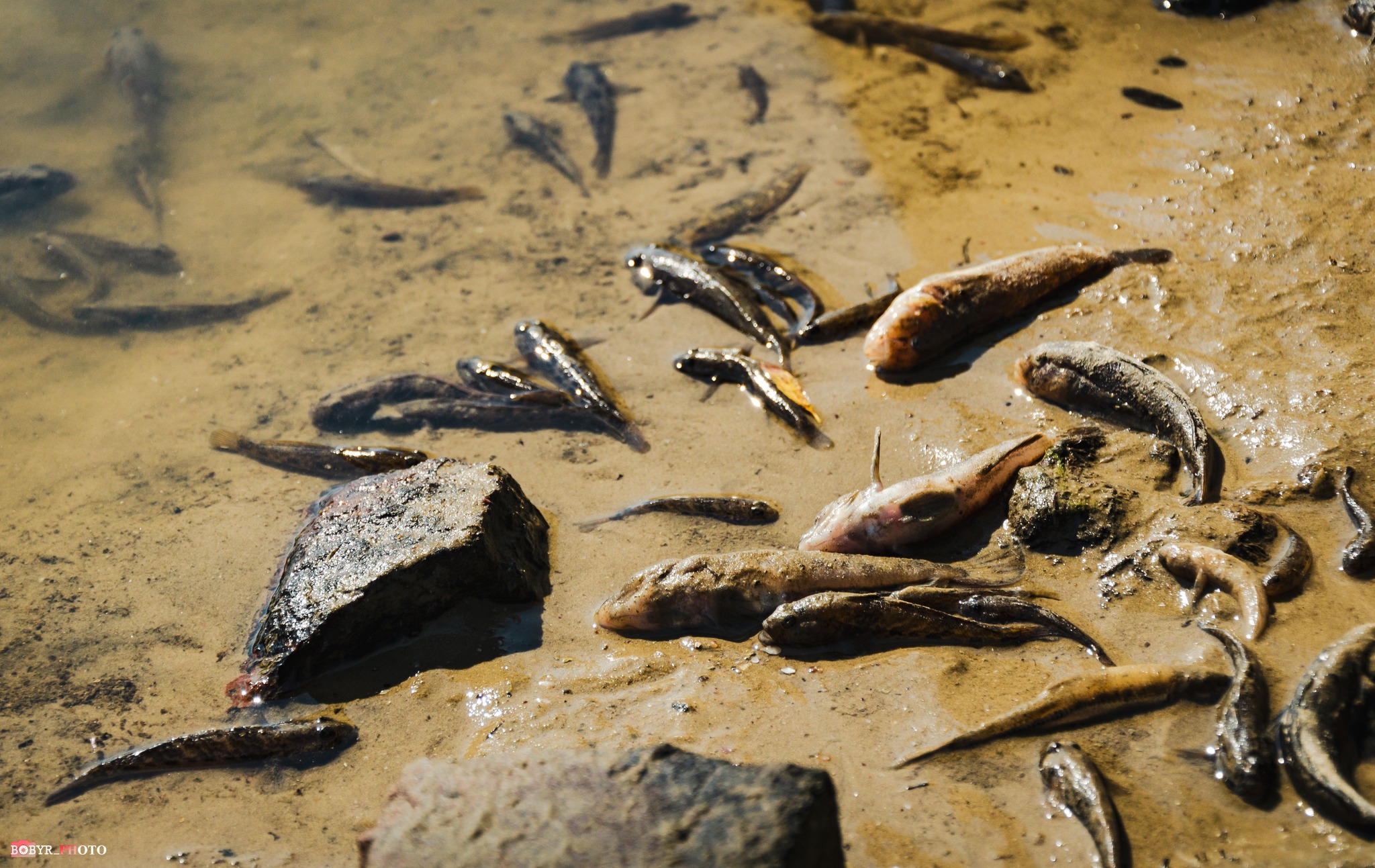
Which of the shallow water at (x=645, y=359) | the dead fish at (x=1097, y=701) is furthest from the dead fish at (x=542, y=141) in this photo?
the dead fish at (x=1097, y=701)

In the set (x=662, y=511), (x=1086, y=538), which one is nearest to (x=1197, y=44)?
(x=1086, y=538)

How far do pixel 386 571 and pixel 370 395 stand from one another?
2.12m

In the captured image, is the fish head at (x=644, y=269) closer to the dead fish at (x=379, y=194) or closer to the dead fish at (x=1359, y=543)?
the dead fish at (x=379, y=194)

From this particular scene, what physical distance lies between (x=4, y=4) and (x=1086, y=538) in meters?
13.9

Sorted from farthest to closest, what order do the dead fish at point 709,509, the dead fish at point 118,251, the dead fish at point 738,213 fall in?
the dead fish at point 118,251, the dead fish at point 738,213, the dead fish at point 709,509

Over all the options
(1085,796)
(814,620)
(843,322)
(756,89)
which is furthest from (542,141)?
(1085,796)

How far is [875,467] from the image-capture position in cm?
453

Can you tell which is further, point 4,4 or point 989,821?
point 4,4

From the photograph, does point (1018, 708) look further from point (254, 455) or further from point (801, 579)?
point (254, 455)

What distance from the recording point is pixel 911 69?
329 inches

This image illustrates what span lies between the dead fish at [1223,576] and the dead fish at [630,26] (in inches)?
324

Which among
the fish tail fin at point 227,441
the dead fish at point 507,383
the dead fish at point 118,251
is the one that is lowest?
the fish tail fin at point 227,441

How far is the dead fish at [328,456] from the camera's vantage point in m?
5.19

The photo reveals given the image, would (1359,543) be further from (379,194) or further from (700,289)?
(379,194)
